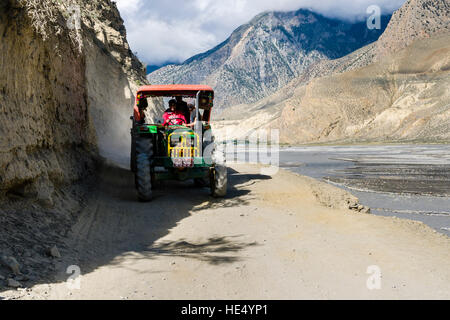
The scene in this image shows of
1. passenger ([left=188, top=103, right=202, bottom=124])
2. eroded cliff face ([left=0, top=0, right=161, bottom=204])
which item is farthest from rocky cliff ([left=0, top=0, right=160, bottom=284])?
passenger ([left=188, top=103, right=202, bottom=124])

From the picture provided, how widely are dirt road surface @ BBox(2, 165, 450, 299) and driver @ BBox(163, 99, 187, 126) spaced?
2.17 meters

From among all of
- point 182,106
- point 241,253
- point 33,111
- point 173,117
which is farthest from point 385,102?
point 241,253

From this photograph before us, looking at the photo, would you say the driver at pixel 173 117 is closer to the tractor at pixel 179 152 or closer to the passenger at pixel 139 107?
the tractor at pixel 179 152

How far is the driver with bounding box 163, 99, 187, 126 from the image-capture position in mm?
10383

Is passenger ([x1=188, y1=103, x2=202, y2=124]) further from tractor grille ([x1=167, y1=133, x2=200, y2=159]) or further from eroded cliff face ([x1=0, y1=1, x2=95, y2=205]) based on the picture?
eroded cliff face ([x1=0, y1=1, x2=95, y2=205])

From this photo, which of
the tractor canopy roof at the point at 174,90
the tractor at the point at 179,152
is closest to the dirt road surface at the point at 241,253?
the tractor at the point at 179,152

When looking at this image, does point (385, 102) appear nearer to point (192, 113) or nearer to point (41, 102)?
point (192, 113)

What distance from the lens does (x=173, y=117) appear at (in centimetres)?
1045

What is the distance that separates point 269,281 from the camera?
438 centimetres

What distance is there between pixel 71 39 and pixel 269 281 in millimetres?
9313

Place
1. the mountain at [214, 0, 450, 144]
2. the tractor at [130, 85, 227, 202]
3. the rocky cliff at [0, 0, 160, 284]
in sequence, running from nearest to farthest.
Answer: the rocky cliff at [0, 0, 160, 284], the tractor at [130, 85, 227, 202], the mountain at [214, 0, 450, 144]

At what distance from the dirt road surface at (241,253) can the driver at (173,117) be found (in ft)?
7.13

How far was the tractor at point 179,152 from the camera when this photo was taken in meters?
9.27

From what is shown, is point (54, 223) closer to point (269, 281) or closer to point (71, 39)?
point (269, 281)
